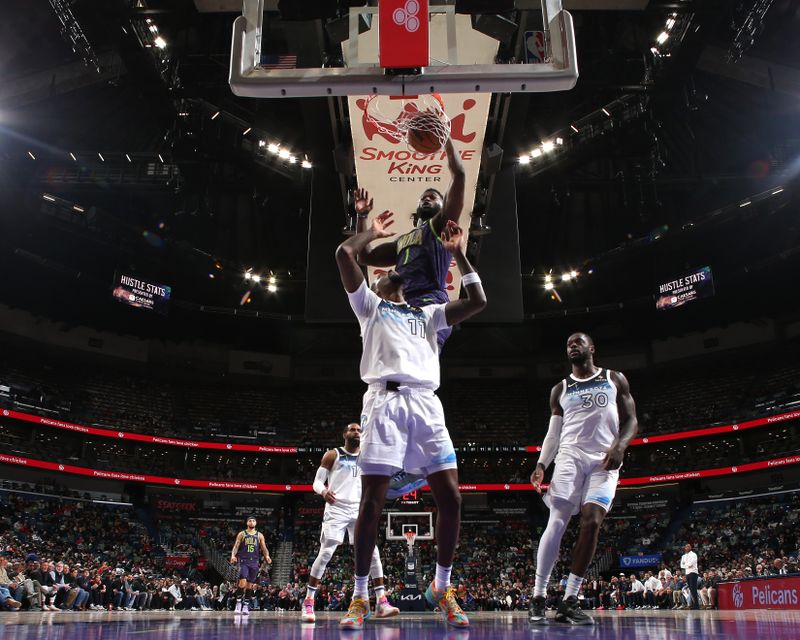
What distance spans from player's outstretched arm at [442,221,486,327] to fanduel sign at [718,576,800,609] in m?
9.84

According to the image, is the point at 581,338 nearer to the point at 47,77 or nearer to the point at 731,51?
the point at 731,51

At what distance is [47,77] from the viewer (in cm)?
1784

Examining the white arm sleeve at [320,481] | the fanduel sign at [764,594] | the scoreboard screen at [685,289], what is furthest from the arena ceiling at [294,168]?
the fanduel sign at [764,594]

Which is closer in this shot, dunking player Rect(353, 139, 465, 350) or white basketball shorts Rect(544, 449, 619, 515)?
dunking player Rect(353, 139, 465, 350)

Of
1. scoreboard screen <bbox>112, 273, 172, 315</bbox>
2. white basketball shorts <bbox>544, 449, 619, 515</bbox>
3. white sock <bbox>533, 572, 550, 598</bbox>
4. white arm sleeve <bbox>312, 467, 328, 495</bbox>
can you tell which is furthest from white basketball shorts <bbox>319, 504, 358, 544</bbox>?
scoreboard screen <bbox>112, 273, 172, 315</bbox>

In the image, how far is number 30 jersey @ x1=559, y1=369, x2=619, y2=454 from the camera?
562 centimetres

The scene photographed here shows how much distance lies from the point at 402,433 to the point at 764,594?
11.2m

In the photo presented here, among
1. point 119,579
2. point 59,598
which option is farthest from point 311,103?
point 119,579

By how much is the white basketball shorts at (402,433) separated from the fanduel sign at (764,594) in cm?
978

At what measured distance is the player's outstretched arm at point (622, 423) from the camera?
5402mm

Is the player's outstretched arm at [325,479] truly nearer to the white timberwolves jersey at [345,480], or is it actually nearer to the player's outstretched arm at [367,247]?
the white timberwolves jersey at [345,480]

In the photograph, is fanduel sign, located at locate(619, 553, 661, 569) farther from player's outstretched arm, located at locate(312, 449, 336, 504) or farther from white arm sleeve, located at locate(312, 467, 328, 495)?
white arm sleeve, located at locate(312, 467, 328, 495)

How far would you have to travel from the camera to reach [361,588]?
14.7 feet

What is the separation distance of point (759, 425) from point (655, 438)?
4.26 m
